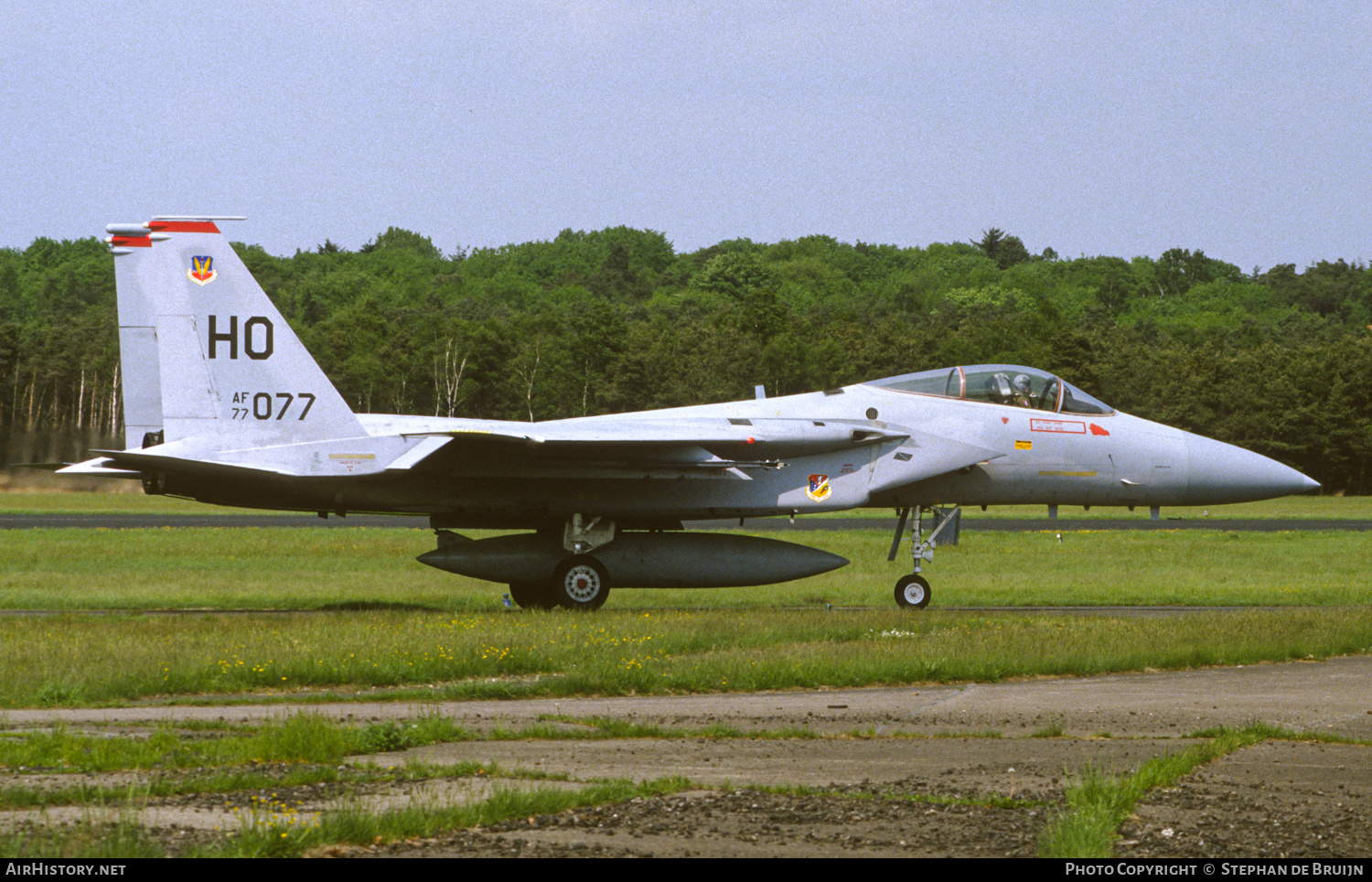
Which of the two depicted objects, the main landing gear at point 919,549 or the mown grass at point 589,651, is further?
the main landing gear at point 919,549

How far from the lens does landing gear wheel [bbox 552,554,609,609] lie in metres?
17.2

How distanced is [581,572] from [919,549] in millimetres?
4631

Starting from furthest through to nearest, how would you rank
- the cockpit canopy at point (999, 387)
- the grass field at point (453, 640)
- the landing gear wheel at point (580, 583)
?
the cockpit canopy at point (999, 387) < the landing gear wheel at point (580, 583) < the grass field at point (453, 640)

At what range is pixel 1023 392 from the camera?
1827 centimetres

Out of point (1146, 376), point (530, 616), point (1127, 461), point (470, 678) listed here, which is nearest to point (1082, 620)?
point (1127, 461)

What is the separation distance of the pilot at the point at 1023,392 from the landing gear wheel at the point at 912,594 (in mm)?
2888

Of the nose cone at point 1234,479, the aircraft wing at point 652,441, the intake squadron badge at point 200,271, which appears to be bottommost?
the nose cone at point 1234,479

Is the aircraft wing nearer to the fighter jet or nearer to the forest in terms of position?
the fighter jet

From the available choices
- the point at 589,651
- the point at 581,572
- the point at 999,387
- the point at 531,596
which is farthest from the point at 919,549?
the point at 589,651

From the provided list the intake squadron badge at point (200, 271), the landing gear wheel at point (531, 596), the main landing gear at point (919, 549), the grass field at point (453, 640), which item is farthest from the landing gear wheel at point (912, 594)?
the intake squadron badge at point (200, 271)

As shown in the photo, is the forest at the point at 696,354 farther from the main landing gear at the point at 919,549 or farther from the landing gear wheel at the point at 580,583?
the main landing gear at the point at 919,549

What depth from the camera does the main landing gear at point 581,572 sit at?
1716 centimetres

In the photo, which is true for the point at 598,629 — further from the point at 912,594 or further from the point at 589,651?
the point at 912,594

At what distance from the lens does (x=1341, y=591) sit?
2078cm
